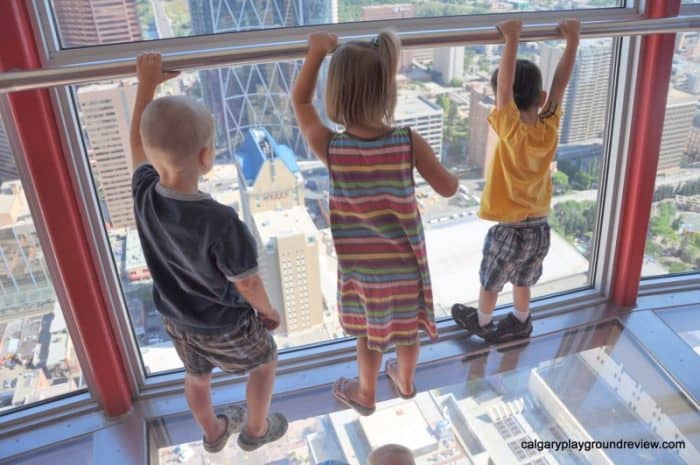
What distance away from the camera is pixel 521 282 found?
2.03 meters

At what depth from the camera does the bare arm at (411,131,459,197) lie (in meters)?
1.40

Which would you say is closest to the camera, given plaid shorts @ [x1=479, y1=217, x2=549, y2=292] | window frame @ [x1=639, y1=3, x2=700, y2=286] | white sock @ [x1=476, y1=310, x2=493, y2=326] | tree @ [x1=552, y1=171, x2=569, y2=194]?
plaid shorts @ [x1=479, y1=217, x2=549, y2=292]

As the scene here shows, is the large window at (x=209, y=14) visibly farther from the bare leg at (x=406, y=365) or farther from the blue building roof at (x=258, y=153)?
the bare leg at (x=406, y=365)

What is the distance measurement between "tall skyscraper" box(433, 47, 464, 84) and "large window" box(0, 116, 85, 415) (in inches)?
52.5

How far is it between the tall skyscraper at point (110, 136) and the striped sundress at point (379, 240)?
0.72 m

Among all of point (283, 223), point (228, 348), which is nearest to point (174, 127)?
point (228, 348)

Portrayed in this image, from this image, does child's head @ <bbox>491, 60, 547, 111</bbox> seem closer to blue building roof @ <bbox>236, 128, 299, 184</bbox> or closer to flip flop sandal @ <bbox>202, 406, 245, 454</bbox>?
blue building roof @ <bbox>236, 128, 299, 184</bbox>

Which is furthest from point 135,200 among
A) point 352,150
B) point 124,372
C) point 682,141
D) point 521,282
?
point 682,141

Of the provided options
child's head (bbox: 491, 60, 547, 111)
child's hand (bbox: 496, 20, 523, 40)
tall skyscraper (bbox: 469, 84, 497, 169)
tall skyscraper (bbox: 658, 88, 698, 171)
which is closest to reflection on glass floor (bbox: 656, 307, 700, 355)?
tall skyscraper (bbox: 658, 88, 698, 171)

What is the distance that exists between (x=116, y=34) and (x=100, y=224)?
564 mm

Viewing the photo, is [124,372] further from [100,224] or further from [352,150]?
[352,150]

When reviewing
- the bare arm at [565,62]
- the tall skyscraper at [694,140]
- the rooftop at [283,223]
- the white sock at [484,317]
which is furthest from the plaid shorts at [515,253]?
the tall skyscraper at [694,140]

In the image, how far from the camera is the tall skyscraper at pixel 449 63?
1944 millimetres

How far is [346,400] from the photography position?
1.93 meters
